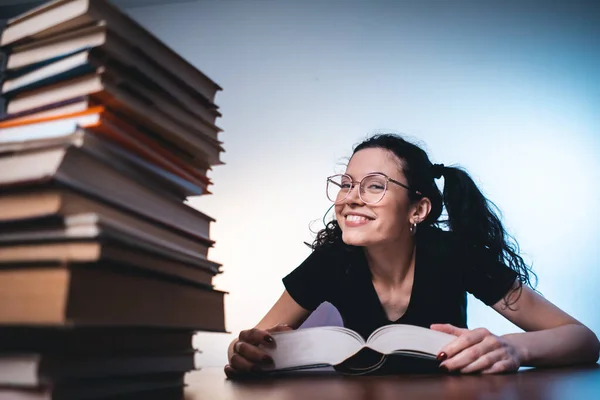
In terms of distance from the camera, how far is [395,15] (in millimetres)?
2494

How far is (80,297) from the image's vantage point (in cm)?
37

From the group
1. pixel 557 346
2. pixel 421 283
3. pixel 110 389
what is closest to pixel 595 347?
pixel 557 346

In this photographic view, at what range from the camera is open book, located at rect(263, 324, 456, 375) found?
2.63ft

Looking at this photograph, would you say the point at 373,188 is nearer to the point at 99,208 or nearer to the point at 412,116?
the point at 412,116

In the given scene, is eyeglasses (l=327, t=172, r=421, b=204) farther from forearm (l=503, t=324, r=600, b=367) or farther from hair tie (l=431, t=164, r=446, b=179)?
forearm (l=503, t=324, r=600, b=367)

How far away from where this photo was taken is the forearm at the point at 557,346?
3.20 ft

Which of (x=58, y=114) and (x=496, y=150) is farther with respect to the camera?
(x=496, y=150)

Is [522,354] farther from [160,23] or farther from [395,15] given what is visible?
[160,23]

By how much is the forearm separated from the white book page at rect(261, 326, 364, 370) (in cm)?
34

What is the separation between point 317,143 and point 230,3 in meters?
0.94

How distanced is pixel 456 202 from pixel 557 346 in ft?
2.07

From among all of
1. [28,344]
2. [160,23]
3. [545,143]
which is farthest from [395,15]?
[28,344]

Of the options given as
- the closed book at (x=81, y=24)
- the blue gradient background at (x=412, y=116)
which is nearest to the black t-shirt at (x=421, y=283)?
the blue gradient background at (x=412, y=116)

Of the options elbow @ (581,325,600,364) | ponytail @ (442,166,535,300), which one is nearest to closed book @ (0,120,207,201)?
elbow @ (581,325,600,364)
